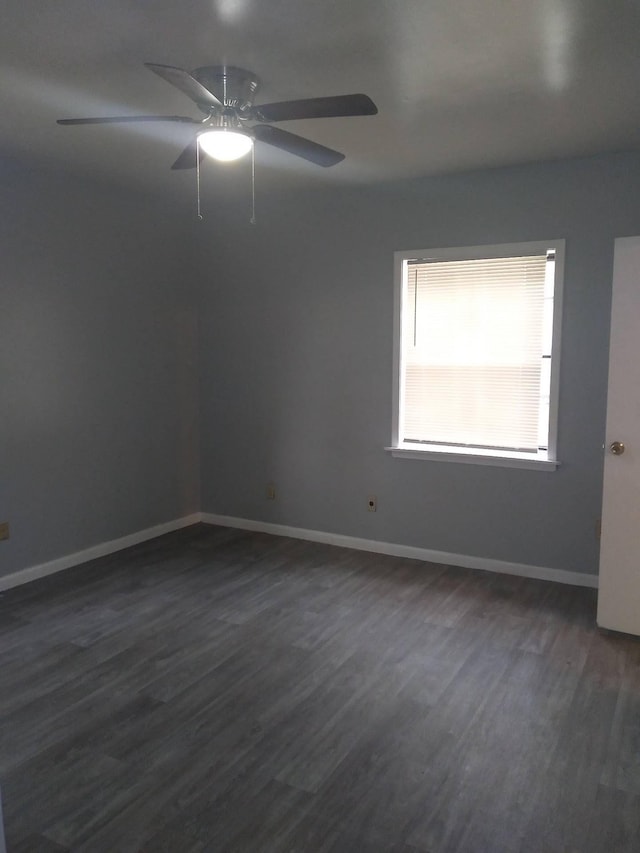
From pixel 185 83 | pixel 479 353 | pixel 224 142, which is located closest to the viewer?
pixel 185 83

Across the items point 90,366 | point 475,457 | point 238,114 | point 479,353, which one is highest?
point 238,114

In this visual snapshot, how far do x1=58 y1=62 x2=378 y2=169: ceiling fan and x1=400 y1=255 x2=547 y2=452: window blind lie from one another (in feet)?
5.36

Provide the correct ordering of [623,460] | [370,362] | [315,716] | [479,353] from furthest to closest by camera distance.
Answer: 1. [370,362]
2. [479,353]
3. [623,460]
4. [315,716]

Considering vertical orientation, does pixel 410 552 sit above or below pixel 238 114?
below

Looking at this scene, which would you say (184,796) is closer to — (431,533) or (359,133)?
(431,533)

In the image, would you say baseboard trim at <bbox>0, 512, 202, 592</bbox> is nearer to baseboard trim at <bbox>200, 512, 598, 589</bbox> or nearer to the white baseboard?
the white baseboard

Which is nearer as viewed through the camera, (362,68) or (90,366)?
(362,68)

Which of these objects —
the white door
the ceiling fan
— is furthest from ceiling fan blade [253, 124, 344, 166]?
the white door

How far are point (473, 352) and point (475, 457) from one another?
0.68 meters

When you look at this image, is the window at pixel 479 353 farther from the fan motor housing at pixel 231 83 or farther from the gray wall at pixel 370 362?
the fan motor housing at pixel 231 83

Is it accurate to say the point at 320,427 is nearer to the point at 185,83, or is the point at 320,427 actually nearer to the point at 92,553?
Answer: the point at 92,553

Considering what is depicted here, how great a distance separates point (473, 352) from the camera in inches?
161

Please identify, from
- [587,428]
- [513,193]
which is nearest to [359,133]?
[513,193]

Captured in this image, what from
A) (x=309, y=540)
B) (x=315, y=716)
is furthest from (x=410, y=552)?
(x=315, y=716)
